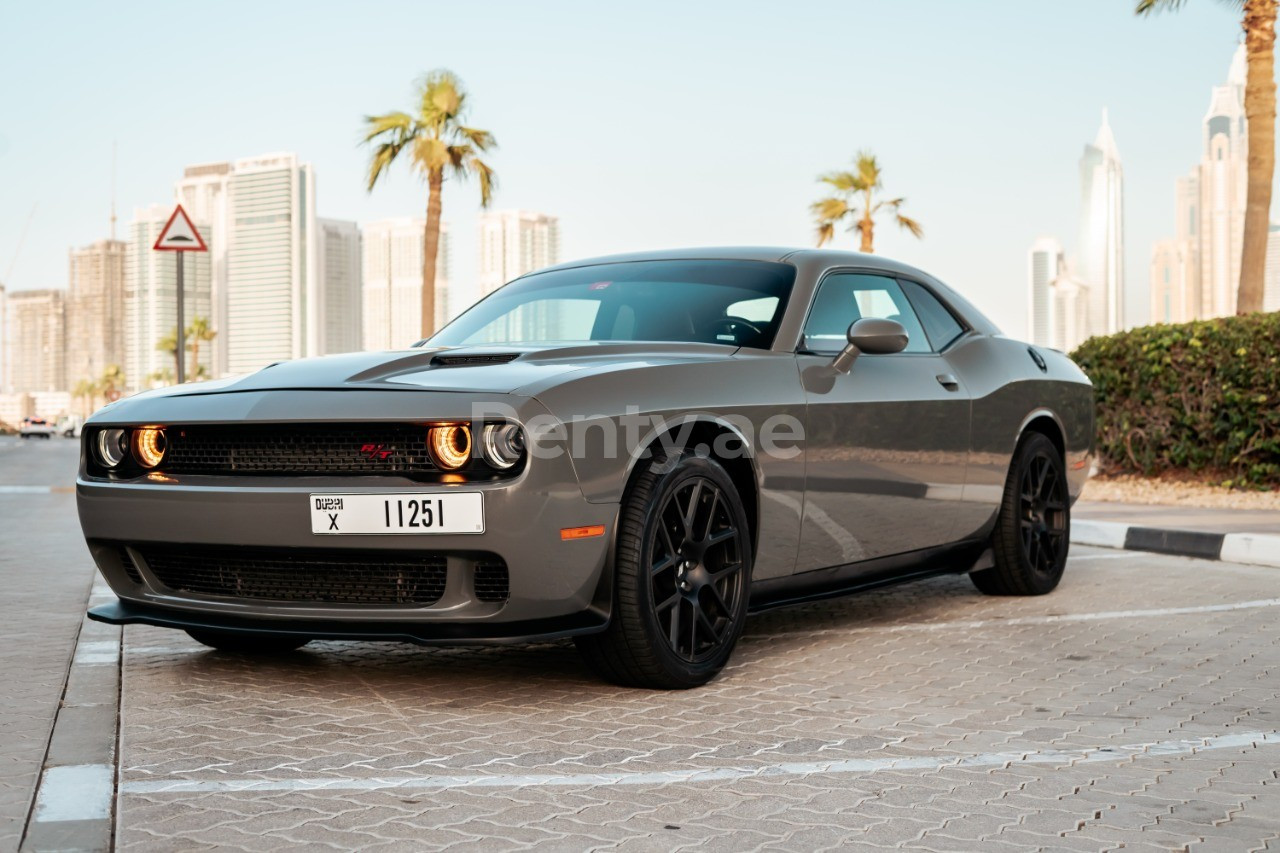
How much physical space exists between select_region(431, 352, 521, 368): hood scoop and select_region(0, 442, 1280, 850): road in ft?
3.39

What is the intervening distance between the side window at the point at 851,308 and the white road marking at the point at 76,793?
2.86 meters

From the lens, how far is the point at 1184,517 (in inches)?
412

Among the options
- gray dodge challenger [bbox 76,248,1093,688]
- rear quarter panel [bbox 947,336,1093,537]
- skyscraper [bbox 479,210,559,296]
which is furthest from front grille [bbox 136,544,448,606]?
skyscraper [bbox 479,210,559,296]

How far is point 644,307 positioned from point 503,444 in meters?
1.51

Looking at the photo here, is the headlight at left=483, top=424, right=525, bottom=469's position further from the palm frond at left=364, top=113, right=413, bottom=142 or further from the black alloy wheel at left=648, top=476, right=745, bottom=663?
the palm frond at left=364, top=113, right=413, bottom=142

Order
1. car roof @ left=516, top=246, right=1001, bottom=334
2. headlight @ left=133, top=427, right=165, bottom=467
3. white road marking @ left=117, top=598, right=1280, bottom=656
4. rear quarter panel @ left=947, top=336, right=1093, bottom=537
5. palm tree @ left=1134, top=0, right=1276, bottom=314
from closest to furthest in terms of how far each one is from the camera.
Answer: headlight @ left=133, top=427, right=165, bottom=467
white road marking @ left=117, top=598, right=1280, bottom=656
car roof @ left=516, top=246, right=1001, bottom=334
rear quarter panel @ left=947, top=336, right=1093, bottom=537
palm tree @ left=1134, top=0, right=1276, bottom=314

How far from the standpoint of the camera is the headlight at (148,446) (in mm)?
4488

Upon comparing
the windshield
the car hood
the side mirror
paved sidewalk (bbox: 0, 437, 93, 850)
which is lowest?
paved sidewalk (bbox: 0, 437, 93, 850)

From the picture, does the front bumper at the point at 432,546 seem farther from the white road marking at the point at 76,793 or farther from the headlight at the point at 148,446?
the white road marking at the point at 76,793

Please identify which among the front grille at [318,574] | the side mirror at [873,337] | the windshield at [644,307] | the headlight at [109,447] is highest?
the windshield at [644,307]

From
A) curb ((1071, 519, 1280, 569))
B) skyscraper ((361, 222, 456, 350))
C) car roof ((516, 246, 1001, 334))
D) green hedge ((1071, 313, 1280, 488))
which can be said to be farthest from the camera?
skyscraper ((361, 222, 456, 350))

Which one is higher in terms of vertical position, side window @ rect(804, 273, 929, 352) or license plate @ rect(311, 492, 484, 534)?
side window @ rect(804, 273, 929, 352)

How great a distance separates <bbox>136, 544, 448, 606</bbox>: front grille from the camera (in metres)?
4.05

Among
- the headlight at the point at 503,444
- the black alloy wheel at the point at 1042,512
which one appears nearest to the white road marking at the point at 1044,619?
the black alloy wheel at the point at 1042,512
